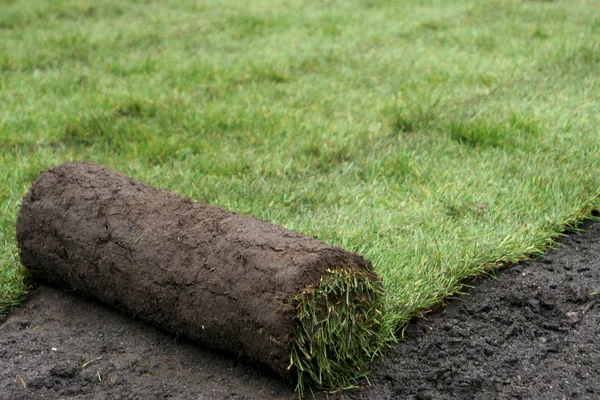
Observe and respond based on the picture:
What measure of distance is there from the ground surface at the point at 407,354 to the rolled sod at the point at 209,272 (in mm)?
94

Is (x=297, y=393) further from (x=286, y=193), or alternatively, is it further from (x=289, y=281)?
(x=286, y=193)

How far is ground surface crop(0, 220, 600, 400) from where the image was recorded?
2795 millimetres

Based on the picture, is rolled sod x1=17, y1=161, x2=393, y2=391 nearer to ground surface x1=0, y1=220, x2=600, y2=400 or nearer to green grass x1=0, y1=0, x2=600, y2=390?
ground surface x1=0, y1=220, x2=600, y2=400

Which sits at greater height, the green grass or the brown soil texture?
the brown soil texture

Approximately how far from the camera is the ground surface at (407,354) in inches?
110

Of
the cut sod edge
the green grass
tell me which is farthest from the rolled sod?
the green grass

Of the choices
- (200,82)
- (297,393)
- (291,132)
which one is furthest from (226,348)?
(200,82)

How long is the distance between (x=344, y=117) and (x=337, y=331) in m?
2.87

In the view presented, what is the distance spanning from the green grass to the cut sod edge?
0.78ft

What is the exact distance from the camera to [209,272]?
9.46 ft

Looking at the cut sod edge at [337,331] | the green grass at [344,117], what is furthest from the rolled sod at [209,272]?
the green grass at [344,117]

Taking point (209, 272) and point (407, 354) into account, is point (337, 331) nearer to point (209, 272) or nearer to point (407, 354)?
point (407, 354)

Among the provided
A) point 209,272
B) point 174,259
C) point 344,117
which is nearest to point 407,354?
point 209,272

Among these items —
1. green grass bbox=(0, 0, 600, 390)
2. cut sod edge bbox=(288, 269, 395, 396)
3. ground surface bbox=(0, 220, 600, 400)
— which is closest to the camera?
cut sod edge bbox=(288, 269, 395, 396)
